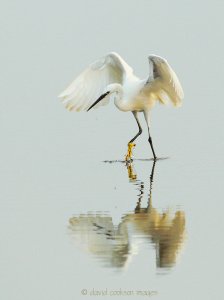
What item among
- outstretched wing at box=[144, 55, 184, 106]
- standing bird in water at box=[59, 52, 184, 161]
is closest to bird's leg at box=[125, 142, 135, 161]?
standing bird in water at box=[59, 52, 184, 161]

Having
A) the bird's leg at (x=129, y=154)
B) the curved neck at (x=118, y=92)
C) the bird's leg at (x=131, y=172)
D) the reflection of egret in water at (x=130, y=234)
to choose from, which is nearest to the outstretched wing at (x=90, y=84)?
the curved neck at (x=118, y=92)

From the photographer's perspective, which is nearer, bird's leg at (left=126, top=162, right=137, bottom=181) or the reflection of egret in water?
the reflection of egret in water

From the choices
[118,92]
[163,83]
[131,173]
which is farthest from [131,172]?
[118,92]

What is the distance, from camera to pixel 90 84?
18906 millimetres

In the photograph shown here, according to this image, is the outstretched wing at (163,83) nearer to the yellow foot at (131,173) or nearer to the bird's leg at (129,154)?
the bird's leg at (129,154)

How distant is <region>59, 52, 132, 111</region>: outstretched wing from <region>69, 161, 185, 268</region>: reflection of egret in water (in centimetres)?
554

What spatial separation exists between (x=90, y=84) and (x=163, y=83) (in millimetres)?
1983

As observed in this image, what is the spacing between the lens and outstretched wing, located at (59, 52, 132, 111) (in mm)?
18812

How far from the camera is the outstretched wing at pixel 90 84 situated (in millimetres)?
18812

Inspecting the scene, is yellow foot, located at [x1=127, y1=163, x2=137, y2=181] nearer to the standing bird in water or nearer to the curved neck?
the standing bird in water

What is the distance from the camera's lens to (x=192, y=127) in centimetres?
2108

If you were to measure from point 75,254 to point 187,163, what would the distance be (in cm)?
614

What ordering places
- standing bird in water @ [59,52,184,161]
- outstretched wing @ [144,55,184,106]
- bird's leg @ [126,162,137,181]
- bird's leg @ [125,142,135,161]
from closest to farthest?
bird's leg @ [126,162,137,181] → outstretched wing @ [144,55,184,106] → standing bird in water @ [59,52,184,161] → bird's leg @ [125,142,135,161]

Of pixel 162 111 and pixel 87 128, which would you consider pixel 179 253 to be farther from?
pixel 162 111
